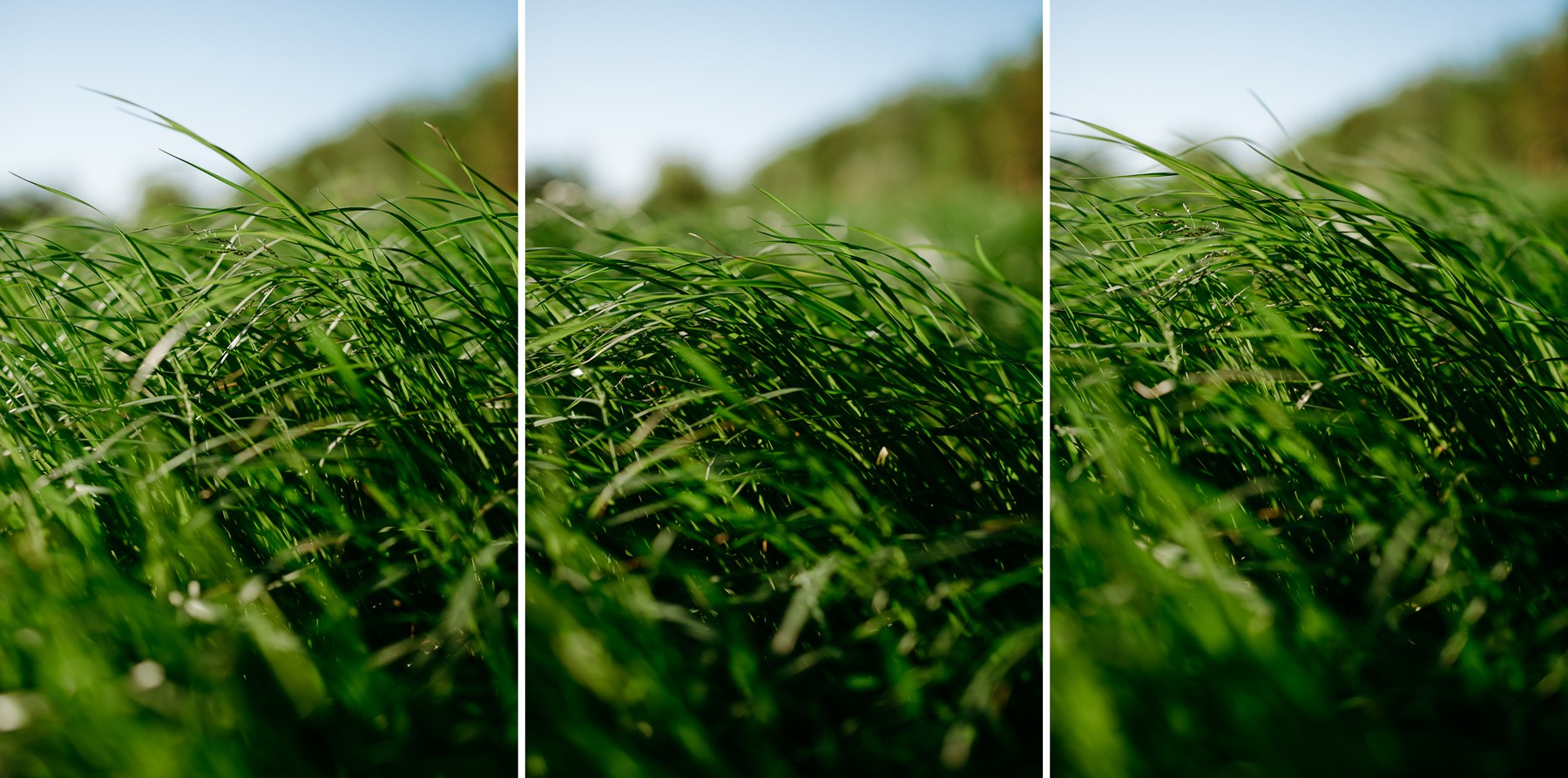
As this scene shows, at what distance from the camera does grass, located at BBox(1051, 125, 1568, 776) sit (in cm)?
85

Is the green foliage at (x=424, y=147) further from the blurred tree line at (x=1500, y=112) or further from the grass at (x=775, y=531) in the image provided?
the blurred tree line at (x=1500, y=112)

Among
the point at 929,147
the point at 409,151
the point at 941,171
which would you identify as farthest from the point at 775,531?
the point at 929,147

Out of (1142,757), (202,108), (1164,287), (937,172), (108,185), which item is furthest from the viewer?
(937,172)

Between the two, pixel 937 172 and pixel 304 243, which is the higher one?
pixel 937 172

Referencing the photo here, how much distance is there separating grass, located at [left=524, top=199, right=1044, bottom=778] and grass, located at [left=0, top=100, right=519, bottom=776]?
8 cm

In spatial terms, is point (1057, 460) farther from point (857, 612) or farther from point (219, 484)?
point (219, 484)

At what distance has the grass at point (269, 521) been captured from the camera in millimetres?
914

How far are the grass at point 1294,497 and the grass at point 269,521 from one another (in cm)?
70

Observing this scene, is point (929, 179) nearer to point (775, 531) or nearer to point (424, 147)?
point (424, 147)

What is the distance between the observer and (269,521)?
42.4 inches

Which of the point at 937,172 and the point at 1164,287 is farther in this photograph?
the point at 937,172

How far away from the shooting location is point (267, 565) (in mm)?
1085

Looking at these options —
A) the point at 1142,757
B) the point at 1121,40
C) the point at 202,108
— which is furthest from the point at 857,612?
the point at 202,108

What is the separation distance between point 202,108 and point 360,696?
4.31ft
